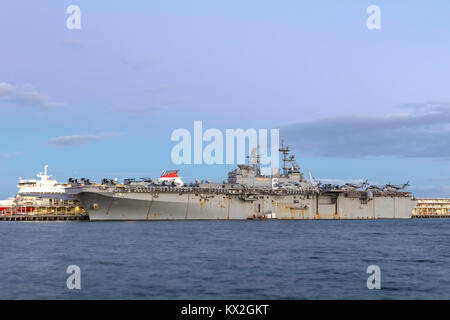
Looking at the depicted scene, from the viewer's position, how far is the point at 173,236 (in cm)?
3456

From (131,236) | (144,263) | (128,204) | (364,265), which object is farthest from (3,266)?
(128,204)

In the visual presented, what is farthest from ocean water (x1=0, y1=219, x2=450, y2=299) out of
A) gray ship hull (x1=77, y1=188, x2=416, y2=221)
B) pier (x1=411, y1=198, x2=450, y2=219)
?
pier (x1=411, y1=198, x2=450, y2=219)

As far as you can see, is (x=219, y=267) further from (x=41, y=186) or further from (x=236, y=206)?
(x=41, y=186)

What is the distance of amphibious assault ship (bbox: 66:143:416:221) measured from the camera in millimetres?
51031

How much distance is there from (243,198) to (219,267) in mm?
36681

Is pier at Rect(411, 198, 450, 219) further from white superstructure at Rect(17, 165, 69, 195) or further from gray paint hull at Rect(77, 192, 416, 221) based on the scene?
white superstructure at Rect(17, 165, 69, 195)

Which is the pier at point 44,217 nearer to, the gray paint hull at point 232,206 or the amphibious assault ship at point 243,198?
the amphibious assault ship at point 243,198

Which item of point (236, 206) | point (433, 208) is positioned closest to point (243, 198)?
Result: point (236, 206)

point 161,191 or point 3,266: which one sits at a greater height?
point 161,191

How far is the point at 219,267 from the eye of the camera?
2078 cm

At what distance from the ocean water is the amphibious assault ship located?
17471mm

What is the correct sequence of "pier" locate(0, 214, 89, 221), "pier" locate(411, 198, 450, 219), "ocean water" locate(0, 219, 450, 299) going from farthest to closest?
"pier" locate(411, 198, 450, 219)
"pier" locate(0, 214, 89, 221)
"ocean water" locate(0, 219, 450, 299)
